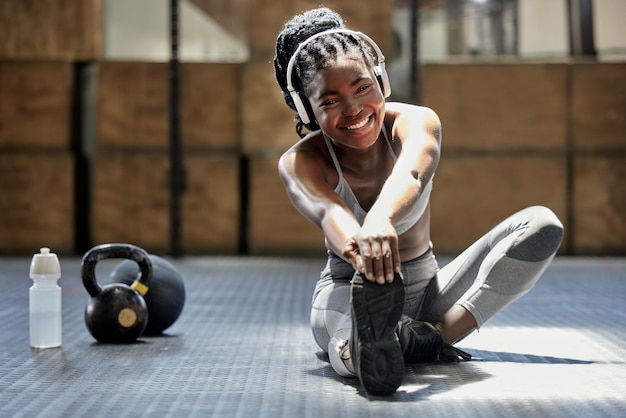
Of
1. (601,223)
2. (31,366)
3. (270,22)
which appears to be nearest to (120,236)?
(270,22)

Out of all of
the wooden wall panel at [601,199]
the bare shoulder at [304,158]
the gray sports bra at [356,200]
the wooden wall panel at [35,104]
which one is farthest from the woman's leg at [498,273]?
the wooden wall panel at [35,104]

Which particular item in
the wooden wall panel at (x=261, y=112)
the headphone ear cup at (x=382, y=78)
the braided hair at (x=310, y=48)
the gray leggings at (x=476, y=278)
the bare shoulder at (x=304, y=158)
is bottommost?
the gray leggings at (x=476, y=278)

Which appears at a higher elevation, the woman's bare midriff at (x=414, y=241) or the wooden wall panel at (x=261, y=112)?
the wooden wall panel at (x=261, y=112)

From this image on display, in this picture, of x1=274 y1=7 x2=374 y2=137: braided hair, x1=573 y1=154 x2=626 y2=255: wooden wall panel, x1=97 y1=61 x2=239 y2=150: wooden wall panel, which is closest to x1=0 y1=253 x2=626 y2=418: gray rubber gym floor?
x1=274 y1=7 x2=374 y2=137: braided hair

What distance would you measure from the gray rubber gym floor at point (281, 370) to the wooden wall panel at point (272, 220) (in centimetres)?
260

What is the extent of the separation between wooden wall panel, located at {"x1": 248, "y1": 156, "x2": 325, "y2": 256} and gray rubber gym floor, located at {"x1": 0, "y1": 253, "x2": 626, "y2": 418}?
2.60 m

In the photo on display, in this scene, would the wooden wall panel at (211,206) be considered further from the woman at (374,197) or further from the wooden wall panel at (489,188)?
the woman at (374,197)

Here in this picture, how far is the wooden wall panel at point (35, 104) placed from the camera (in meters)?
7.18

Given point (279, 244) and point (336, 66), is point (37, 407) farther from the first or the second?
point (279, 244)

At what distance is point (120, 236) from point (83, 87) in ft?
4.17

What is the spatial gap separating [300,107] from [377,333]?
2.66 ft

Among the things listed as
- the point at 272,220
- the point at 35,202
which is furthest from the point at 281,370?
the point at 35,202

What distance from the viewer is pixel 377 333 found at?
7.14 ft

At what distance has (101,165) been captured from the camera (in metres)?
7.18
